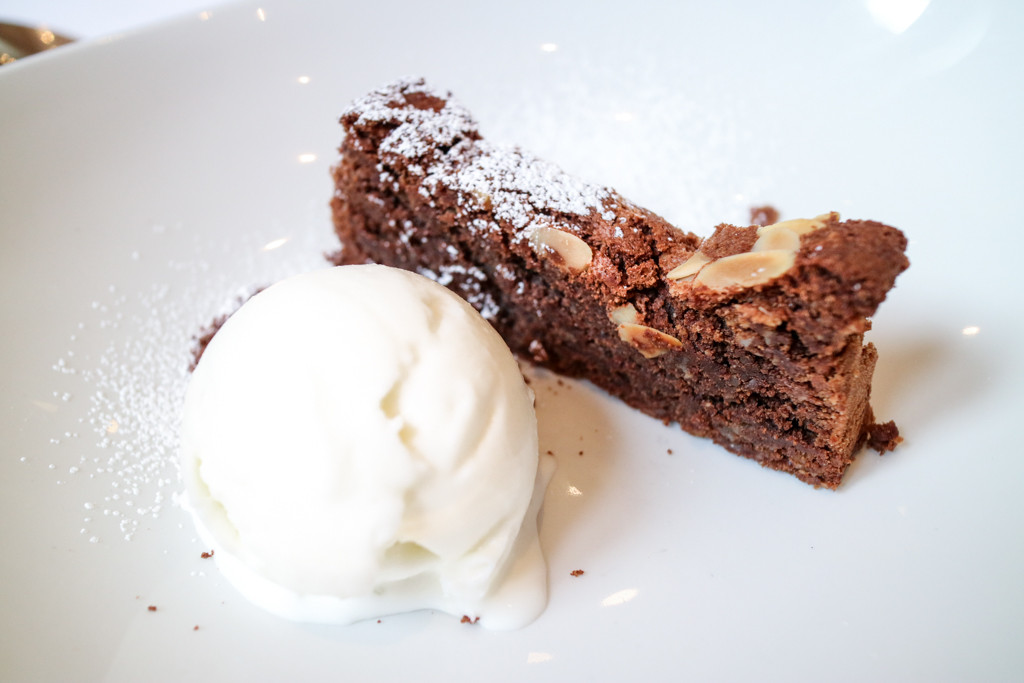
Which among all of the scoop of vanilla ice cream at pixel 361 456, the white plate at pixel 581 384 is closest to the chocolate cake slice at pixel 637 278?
the white plate at pixel 581 384

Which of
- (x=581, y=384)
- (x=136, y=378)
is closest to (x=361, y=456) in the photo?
(x=581, y=384)

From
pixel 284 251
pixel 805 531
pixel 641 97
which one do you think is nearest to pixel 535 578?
pixel 805 531

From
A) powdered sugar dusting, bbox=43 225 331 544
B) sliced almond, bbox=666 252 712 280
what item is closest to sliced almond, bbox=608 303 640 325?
sliced almond, bbox=666 252 712 280

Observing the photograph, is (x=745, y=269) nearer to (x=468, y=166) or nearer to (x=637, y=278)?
(x=637, y=278)

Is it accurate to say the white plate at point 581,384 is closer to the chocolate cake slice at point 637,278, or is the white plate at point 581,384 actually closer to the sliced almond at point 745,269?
the chocolate cake slice at point 637,278

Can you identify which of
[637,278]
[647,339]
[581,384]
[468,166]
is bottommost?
[581,384]

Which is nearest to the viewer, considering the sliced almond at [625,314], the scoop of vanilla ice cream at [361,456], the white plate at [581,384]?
the scoop of vanilla ice cream at [361,456]

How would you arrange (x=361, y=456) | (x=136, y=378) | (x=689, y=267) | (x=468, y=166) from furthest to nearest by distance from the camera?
(x=136, y=378), (x=468, y=166), (x=689, y=267), (x=361, y=456)

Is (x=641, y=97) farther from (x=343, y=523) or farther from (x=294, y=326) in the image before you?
(x=343, y=523)
